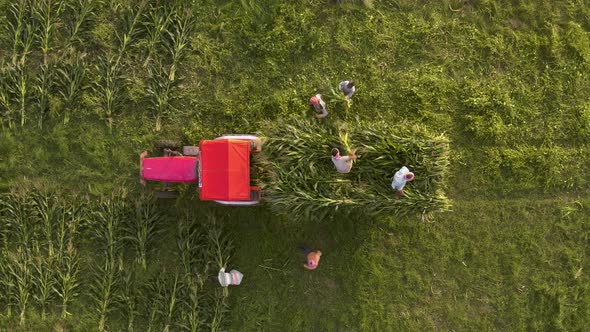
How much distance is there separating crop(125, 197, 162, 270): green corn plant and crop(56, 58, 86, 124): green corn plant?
2.19m

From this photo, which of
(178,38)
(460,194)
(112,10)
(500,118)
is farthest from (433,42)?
(112,10)

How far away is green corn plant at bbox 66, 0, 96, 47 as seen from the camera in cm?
844

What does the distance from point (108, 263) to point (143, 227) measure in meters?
0.96

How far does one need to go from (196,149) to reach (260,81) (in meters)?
1.74

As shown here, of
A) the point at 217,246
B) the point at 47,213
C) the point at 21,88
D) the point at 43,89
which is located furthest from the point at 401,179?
the point at 21,88

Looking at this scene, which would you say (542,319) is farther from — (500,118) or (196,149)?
(196,149)

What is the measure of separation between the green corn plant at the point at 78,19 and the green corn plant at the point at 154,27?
1.05m

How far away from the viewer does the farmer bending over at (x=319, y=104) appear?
311 inches

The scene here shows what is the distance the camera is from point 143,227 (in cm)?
816

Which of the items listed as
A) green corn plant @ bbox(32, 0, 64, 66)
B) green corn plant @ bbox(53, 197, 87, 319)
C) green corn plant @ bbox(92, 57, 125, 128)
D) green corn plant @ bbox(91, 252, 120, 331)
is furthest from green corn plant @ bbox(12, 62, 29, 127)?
green corn plant @ bbox(91, 252, 120, 331)

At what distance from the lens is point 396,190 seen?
277 inches

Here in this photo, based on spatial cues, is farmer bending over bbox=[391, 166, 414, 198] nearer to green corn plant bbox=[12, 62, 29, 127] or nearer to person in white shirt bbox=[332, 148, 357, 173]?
person in white shirt bbox=[332, 148, 357, 173]

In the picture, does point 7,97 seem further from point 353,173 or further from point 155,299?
point 353,173

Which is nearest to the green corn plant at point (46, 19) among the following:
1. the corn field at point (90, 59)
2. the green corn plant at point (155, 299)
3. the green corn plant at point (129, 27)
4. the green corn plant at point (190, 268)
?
the corn field at point (90, 59)
